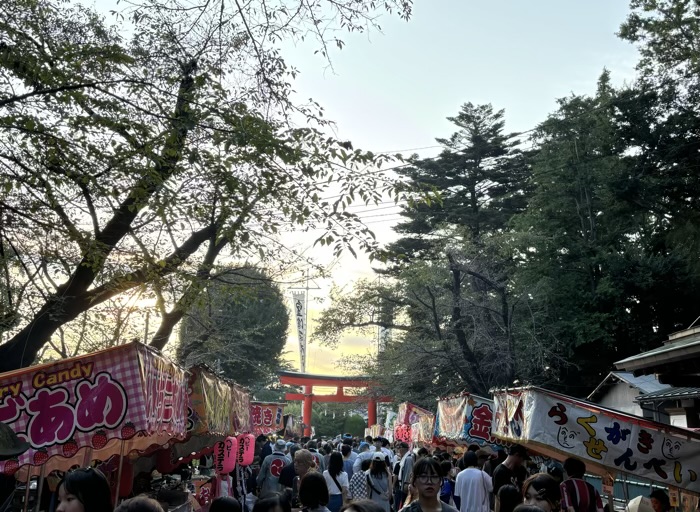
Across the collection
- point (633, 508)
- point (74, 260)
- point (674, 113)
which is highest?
point (674, 113)

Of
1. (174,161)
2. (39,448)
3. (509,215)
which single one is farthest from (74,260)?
(509,215)

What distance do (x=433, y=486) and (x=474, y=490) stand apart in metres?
4.46

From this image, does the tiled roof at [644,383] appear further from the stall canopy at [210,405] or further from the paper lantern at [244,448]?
the stall canopy at [210,405]

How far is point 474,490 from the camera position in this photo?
9727 mm

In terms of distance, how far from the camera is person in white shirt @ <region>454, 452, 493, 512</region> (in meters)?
9.70

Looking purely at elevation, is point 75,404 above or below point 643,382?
below

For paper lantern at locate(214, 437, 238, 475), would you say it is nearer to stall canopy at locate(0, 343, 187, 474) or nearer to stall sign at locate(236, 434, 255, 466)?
stall sign at locate(236, 434, 255, 466)

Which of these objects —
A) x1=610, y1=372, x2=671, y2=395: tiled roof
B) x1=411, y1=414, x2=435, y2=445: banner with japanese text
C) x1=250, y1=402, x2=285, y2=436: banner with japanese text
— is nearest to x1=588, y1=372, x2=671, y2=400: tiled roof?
x1=610, y1=372, x2=671, y2=395: tiled roof

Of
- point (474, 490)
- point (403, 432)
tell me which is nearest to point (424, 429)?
point (403, 432)

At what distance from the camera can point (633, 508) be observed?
8484 mm

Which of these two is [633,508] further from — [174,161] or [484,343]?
[484,343]

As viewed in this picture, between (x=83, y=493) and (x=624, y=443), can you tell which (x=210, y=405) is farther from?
(x=83, y=493)

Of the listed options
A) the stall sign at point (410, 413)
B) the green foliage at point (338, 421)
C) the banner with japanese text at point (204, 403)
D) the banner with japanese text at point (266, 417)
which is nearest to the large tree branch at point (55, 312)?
the banner with japanese text at point (204, 403)

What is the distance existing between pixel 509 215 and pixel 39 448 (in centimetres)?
3849
